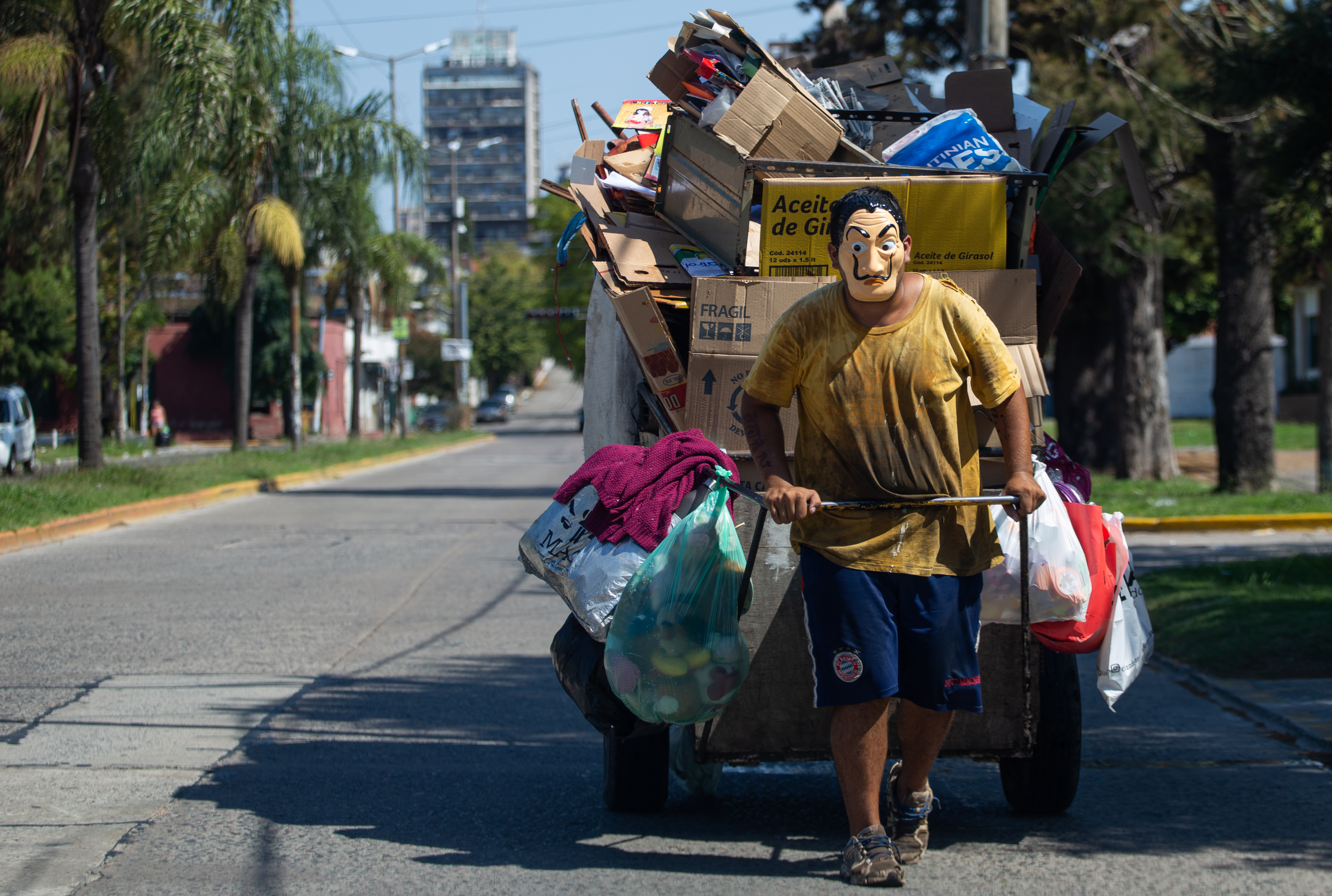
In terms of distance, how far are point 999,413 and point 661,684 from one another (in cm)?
122

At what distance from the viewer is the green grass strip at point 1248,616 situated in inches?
272

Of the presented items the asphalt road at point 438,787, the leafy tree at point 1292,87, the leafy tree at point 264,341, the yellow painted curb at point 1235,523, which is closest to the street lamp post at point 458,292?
the leafy tree at point 264,341

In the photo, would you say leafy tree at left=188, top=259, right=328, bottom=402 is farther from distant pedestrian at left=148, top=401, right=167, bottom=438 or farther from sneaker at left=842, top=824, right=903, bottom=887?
sneaker at left=842, top=824, right=903, bottom=887

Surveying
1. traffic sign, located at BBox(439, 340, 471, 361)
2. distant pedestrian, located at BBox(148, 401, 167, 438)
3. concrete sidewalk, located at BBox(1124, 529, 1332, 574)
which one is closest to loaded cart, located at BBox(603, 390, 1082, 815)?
concrete sidewalk, located at BBox(1124, 529, 1332, 574)

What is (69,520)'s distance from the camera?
13477mm

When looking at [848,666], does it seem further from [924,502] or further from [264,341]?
[264,341]

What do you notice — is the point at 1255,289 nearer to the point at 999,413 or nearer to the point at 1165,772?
the point at 1165,772

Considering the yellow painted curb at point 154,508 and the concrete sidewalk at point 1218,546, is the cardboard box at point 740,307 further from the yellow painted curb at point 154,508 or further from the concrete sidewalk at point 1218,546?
the yellow painted curb at point 154,508

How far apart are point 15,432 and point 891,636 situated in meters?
20.7

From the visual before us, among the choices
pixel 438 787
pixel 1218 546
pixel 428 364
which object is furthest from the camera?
pixel 428 364

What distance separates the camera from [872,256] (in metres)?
3.55

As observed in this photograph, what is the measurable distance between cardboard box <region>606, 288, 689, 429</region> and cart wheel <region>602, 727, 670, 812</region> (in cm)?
107

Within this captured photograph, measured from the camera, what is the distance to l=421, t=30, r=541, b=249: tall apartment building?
191750 millimetres

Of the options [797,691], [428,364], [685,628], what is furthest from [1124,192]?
[428,364]
